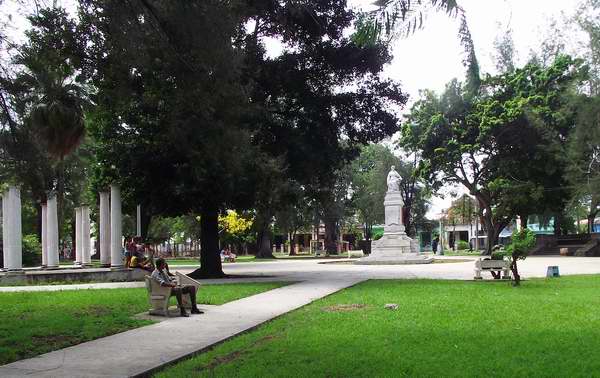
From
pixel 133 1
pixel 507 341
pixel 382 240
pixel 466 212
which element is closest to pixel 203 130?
pixel 133 1

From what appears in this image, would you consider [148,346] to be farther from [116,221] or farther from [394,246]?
[394,246]

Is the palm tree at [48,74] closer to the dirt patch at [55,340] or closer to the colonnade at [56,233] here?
the dirt patch at [55,340]

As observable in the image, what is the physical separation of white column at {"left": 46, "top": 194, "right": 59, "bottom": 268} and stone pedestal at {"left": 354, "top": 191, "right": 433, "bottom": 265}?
17995 mm

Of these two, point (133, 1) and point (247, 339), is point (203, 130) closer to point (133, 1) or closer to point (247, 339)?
point (133, 1)

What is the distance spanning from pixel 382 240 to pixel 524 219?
660 inches

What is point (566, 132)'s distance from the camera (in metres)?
44.5

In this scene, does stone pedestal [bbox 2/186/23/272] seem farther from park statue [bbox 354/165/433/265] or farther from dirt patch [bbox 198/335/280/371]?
park statue [bbox 354/165/433/265]

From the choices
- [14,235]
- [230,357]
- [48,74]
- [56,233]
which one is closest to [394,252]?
[56,233]

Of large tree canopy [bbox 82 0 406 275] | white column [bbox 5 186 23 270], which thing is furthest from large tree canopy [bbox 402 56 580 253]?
white column [bbox 5 186 23 270]

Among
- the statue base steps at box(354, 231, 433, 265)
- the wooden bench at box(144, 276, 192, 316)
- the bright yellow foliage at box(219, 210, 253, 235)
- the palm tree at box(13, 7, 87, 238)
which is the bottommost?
the statue base steps at box(354, 231, 433, 265)

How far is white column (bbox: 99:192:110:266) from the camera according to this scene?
2842cm

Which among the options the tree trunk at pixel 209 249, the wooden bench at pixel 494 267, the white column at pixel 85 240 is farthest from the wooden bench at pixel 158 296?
the white column at pixel 85 240

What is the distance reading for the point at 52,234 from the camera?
29.6m

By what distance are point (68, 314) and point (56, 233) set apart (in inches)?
730
